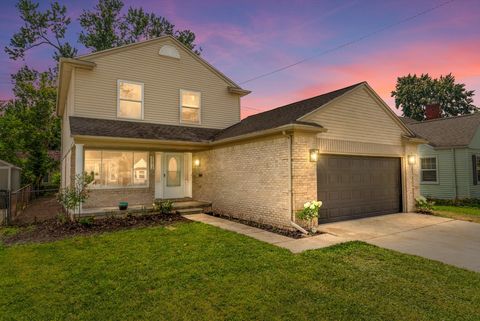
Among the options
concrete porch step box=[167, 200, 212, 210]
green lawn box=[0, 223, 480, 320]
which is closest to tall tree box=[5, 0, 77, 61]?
concrete porch step box=[167, 200, 212, 210]

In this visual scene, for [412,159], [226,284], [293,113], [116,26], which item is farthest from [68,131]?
[116,26]

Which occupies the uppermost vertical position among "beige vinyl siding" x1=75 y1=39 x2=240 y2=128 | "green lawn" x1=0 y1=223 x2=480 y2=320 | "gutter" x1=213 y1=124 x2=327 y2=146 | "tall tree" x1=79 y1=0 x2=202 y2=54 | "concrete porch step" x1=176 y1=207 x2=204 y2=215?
"tall tree" x1=79 y1=0 x2=202 y2=54

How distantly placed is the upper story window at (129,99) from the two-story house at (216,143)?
4cm

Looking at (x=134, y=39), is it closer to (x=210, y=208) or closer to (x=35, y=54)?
(x=35, y=54)

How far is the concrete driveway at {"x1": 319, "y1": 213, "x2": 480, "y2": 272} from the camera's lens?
19.7 ft

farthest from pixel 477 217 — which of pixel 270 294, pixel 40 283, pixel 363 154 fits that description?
pixel 40 283

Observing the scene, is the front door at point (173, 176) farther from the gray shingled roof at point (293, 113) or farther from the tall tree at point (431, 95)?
the tall tree at point (431, 95)

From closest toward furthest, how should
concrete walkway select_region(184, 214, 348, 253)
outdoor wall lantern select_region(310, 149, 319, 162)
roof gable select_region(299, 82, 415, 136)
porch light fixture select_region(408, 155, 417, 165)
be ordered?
1. concrete walkway select_region(184, 214, 348, 253)
2. outdoor wall lantern select_region(310, 149, 319, 162)
3. roof gable select_region(299, 82, 415, 136)
4. porch light fixture select_region(408, 155, 417, 165)

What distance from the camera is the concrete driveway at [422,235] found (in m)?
6.00

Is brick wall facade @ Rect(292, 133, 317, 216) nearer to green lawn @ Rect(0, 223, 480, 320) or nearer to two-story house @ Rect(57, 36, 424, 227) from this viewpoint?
two-story house @ Rect(57, 36, 424, 227)

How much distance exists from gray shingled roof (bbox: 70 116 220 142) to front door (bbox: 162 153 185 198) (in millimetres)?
1361

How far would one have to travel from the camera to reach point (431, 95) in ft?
126

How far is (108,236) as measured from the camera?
7598 millimetres

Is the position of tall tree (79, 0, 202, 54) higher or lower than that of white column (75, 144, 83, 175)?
higher
